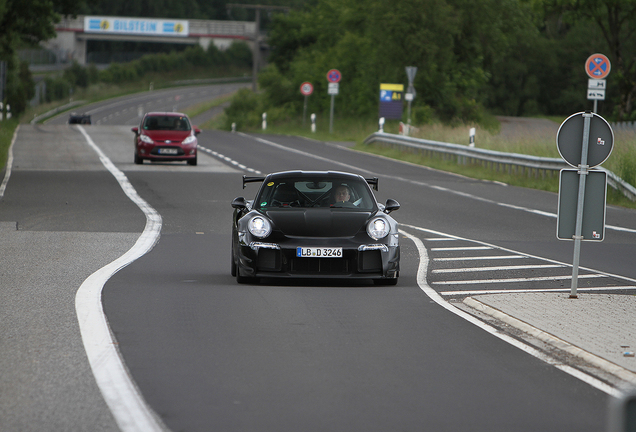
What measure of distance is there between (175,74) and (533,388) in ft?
425

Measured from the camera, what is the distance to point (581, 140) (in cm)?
977

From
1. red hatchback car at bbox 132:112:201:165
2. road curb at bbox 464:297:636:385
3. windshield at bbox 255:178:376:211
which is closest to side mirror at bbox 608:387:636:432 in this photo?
road curb at bbox 464:297:636:385

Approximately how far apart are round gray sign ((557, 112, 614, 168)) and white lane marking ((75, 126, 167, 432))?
4643 millimetres

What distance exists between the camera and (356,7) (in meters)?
69.2

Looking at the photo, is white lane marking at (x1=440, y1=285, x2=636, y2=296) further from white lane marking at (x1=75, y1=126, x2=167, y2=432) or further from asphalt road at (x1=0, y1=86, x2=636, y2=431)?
→ white lane marking at (x1=75, y1=126, x2=167, y2=432)

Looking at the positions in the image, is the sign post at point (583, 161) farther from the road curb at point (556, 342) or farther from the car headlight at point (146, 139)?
the car headlight at point (146, 139)

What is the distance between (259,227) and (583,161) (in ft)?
11.1

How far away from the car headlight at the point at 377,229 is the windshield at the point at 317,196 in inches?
21.7

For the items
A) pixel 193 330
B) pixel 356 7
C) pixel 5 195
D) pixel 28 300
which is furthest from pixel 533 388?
pixel 356 7

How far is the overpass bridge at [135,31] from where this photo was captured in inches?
5005

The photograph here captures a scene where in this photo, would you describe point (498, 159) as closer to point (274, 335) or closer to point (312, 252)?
point (312, 252)

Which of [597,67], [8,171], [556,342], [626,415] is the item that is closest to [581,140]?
[556,342]

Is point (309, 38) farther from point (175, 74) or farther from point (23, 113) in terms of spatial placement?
point (175, 74)

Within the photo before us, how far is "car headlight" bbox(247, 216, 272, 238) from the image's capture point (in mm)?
10625
